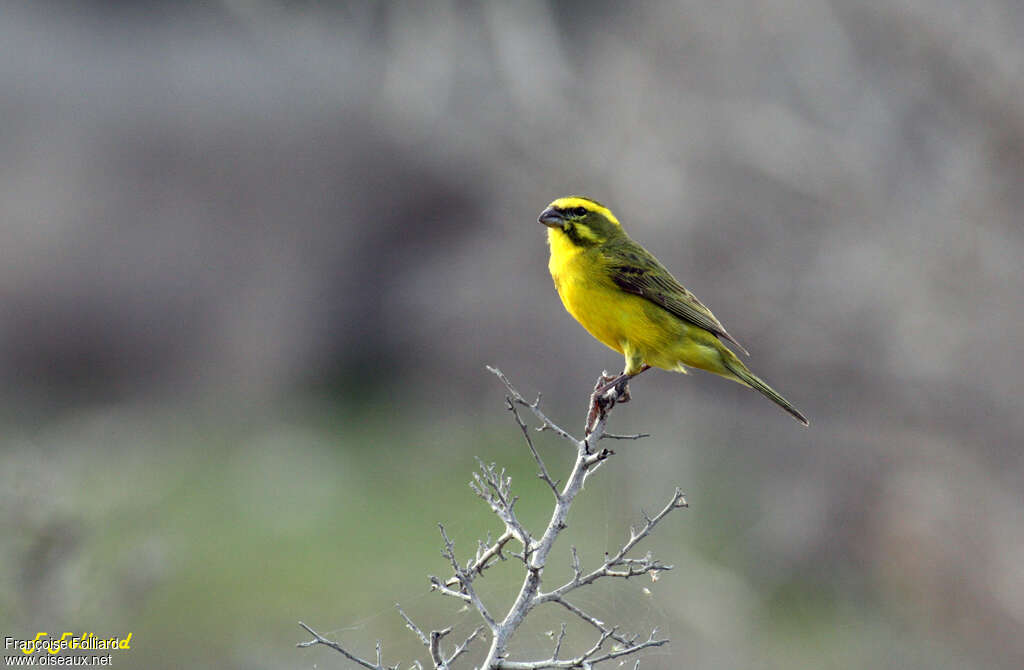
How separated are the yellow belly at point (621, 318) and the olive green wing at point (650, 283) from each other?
3 cm

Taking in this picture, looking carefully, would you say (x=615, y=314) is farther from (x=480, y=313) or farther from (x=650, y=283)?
(x=480, y=313)

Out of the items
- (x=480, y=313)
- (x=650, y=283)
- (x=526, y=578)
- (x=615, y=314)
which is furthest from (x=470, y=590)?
(x=480, y=313)

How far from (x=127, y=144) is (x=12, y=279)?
2.26m

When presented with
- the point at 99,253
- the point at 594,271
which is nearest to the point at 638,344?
the point at 594,271

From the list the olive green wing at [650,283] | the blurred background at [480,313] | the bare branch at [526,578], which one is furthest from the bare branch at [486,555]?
the olive green wing at [650,283]

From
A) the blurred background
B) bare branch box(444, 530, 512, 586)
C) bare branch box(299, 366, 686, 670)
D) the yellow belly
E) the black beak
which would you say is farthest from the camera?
the blurred background

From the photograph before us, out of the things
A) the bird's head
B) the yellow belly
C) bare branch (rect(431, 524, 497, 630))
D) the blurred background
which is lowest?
bare branch (rect(431, 524, 497, 630))

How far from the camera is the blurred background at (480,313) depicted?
8.80 m

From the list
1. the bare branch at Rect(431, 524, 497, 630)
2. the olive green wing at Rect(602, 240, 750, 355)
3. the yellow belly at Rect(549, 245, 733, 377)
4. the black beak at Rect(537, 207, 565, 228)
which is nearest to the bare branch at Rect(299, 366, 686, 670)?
the bare branch at Rect(431, 524, 497, 630)

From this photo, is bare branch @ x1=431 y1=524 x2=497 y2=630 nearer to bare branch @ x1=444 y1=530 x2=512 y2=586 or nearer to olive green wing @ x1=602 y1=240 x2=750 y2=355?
bare branch @ x1=444 y1=530 x2=512 y2=586

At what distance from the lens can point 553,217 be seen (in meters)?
5.11

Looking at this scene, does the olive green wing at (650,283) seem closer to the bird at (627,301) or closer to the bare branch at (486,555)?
the bird at (627,301)

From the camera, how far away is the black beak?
5.07 m

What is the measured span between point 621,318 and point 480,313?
11.1m
